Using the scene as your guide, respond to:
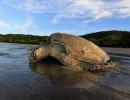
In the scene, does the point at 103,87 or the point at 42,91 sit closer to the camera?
the point at 42,91

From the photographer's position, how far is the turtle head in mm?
8930

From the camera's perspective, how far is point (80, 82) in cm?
591

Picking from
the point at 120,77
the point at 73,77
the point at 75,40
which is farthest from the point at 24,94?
the point at 75,40

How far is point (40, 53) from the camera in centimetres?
901

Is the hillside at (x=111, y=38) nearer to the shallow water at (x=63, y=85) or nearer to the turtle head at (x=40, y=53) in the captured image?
the turtle head at (x=40, y=53)

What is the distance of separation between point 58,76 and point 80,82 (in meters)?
0.79

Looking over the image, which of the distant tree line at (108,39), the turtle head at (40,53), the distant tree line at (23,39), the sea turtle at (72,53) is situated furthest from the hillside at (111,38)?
the turtle head at (40,53)

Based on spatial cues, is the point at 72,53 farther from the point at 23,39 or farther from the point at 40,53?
the point at 23,39

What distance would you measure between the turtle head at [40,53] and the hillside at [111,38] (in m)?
15.0

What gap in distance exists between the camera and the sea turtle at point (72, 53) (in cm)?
814

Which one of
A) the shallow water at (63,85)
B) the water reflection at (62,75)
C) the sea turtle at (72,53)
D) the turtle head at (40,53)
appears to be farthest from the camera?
the turtle head at (40,53)

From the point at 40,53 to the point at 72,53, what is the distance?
4.08 feet

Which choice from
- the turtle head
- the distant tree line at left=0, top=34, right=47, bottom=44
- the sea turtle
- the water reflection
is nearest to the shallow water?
the water reflection

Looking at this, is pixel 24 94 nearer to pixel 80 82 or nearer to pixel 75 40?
pixel 80 82
